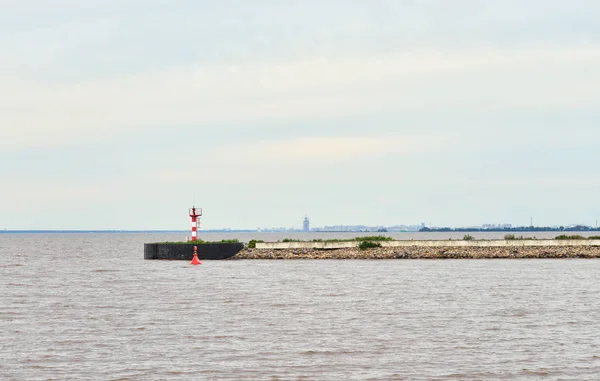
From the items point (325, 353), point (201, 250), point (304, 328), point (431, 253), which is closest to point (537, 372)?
point (325, 353)

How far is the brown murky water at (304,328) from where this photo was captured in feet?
70.5

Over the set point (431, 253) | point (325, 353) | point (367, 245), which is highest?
point (367, 245)

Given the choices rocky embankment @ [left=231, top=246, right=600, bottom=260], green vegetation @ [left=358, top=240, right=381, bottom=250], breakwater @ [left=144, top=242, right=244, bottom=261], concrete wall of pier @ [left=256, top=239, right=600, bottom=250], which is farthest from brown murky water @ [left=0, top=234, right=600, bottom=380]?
concrete wall of pier @ [left=256, top=239, right=600, bottom=250]

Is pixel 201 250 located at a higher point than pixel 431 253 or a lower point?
higher

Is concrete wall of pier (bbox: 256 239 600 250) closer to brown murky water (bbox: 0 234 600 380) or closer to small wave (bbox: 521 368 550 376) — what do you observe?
brown murky water (bbox: 0 234 600 380)

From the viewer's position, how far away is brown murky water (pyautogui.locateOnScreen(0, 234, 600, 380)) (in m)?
21.5

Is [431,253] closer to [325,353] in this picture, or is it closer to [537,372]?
[325,353]

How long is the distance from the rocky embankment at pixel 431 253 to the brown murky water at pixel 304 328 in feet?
84.2

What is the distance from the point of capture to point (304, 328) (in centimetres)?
2897

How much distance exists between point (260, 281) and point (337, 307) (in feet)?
54.9

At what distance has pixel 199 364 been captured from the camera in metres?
22.1

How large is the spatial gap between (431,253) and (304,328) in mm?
53743

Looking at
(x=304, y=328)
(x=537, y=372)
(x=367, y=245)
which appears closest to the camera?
(x=537, y=372)

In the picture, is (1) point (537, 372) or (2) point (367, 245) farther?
(2) point (367, 245)
